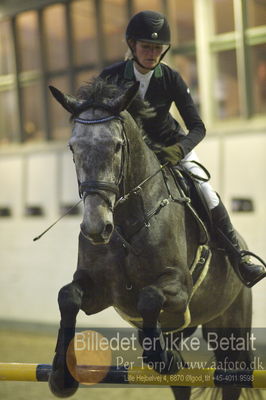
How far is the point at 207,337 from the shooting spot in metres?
5.45

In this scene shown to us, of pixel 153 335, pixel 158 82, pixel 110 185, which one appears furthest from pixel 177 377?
pixel 158 82

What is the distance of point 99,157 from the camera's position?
3.74m

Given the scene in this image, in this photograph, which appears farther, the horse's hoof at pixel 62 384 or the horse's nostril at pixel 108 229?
the horse's hoof at pixel 62 384

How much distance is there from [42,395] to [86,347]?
210cm

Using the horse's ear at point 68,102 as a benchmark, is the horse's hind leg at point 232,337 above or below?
below

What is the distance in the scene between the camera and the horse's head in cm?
368

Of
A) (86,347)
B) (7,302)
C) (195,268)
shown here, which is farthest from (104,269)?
(7,302)

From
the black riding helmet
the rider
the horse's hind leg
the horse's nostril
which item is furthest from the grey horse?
the horse's hind leg

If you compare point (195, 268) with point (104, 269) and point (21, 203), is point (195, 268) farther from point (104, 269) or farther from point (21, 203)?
point (21, 203)

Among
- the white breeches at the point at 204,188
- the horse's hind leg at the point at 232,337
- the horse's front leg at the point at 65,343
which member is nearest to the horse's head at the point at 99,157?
the horse's front leg at the point at 65,343

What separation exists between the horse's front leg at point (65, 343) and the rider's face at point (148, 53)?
1279mm

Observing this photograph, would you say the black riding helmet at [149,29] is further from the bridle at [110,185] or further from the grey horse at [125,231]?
the bridle at [110,185]

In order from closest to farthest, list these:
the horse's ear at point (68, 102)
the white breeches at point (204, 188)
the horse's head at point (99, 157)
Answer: the horse's head at point (99, 157), the horse's ear at point (68, 102), the white breeches at point (204, 188)

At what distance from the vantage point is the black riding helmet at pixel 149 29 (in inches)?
167
